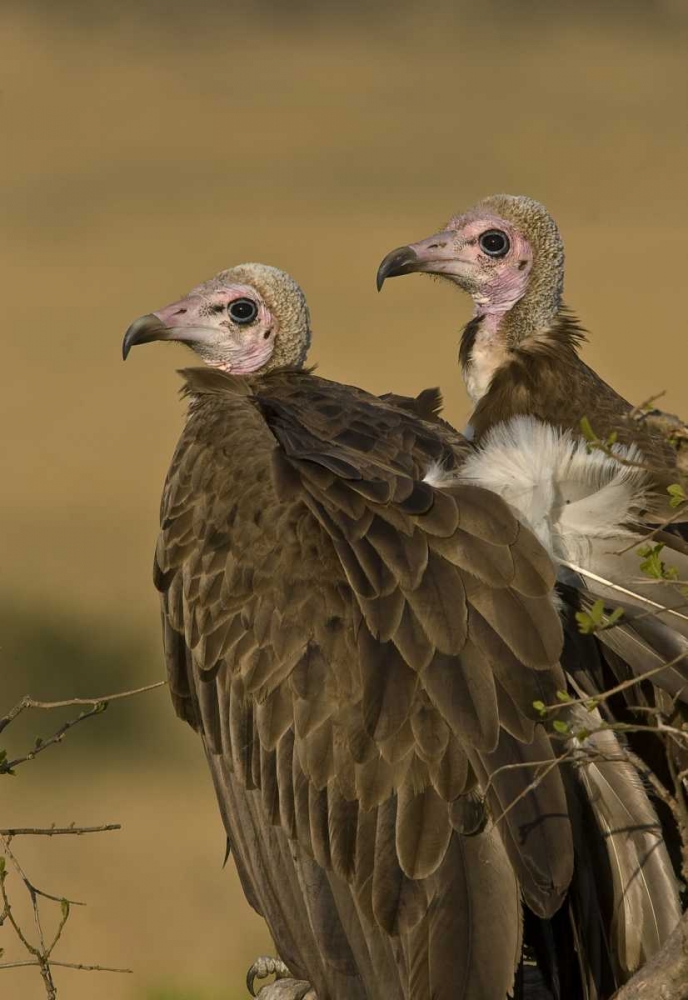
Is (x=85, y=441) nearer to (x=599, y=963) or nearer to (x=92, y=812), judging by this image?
(x=92, y=812)

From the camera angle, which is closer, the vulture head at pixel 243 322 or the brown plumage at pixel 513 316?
the brown plumage at pixel 513 316

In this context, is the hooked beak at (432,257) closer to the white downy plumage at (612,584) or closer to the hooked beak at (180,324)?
the hooked beak at (180,324)

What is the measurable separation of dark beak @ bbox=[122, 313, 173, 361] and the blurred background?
3.96 meters

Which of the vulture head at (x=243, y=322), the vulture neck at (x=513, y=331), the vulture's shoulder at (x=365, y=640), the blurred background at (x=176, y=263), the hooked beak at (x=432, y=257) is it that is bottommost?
the vulture's shoulder at (x=365, y=640)

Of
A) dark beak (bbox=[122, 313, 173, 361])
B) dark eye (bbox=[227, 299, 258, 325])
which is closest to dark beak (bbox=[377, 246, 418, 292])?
dark eye (bbox=[227, 299, 258, 325])

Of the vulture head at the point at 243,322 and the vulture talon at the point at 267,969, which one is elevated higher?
the vulture head at the point at 243,322

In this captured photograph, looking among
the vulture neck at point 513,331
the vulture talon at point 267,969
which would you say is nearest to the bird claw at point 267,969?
the vulture talon at point 267,969

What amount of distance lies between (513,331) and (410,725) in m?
2.43

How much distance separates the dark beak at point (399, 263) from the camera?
22.0 feet

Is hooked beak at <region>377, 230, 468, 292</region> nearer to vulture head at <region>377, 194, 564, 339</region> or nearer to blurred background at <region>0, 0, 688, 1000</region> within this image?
vulture head at <region>377, 194, 564, 339</region>

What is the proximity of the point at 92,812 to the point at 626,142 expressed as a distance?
1729 centimetres

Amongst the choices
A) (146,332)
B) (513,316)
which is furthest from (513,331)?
(146,332)

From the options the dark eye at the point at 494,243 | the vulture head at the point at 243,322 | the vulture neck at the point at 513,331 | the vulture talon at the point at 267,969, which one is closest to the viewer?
the vulture talon at the point at 267,969

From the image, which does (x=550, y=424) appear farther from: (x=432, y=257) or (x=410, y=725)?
(x=410, y=725)
